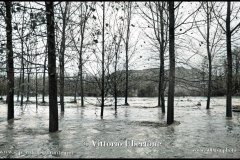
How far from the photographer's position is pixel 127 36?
34.0 m

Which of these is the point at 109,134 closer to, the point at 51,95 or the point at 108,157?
the point at 51,95

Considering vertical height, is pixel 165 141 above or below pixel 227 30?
below

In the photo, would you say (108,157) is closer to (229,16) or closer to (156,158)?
(156,158)

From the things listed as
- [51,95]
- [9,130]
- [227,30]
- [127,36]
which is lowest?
[9,130]

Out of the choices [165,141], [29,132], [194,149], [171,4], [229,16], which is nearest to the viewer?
[194,149]

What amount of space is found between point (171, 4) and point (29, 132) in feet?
26.4

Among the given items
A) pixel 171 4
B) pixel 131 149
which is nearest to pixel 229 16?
pixel 171 4

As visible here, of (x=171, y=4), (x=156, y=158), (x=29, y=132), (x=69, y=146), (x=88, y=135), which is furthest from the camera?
(x=171, y=4)

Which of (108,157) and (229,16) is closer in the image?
(108,157)

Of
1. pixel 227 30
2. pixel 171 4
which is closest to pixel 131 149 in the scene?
pixel 171 4

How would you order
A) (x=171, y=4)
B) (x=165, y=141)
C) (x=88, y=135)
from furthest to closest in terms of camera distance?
(x=171, y=4) → (x=88, y=135) → (x=165, y=141)

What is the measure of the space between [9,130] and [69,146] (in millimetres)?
4537

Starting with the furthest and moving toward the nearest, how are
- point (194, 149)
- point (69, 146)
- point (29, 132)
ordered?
point (29, 132) < point (69, 146) < point (194, 149)

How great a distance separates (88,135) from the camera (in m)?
10.4
